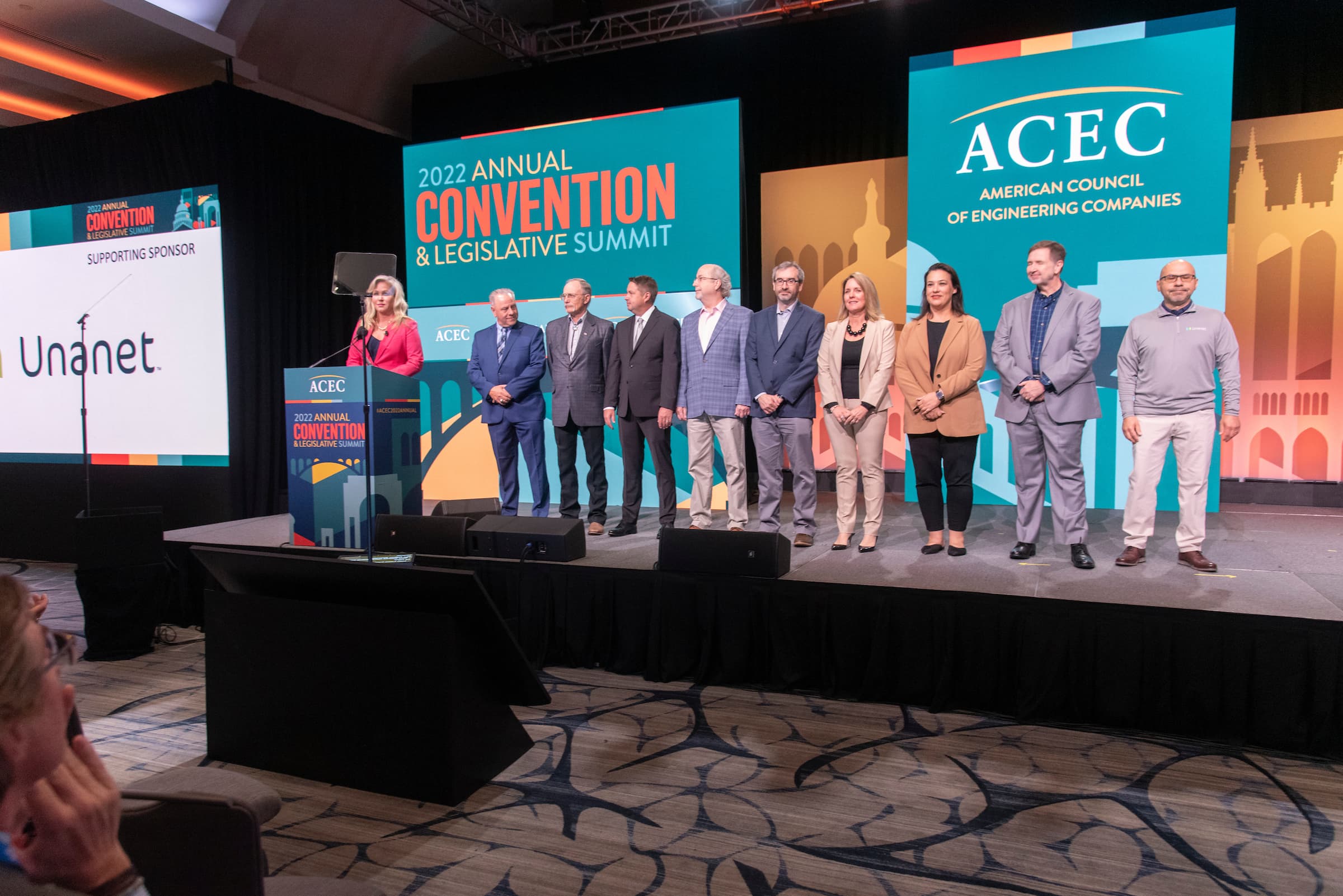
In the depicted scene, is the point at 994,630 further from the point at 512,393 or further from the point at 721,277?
the point at 512,393

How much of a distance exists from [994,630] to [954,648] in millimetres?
165

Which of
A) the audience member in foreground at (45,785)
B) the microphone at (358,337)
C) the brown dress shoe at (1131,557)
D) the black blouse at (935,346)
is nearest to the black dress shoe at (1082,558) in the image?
the brown dress shoe at (1131,557)

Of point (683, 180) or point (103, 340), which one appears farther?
point (103, 340)

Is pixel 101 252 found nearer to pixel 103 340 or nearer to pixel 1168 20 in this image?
pixel 103 340

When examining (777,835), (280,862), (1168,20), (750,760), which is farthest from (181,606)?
(1168,20)

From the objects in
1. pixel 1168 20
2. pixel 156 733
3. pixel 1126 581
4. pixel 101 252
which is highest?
pixel 1168 20

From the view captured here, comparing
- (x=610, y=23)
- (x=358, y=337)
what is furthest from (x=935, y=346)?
(x=610, y=23)

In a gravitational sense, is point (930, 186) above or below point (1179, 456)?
above

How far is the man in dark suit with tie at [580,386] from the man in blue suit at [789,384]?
101 cm

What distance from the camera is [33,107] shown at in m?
7.36

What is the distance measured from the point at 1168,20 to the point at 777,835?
16.7 ft

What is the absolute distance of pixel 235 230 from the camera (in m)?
A: 6.20

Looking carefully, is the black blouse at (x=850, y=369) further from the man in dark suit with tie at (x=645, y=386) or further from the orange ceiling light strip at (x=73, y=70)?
the orange ceiling light strip at (x=73, y=70)

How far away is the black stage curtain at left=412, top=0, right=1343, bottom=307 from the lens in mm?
5617
